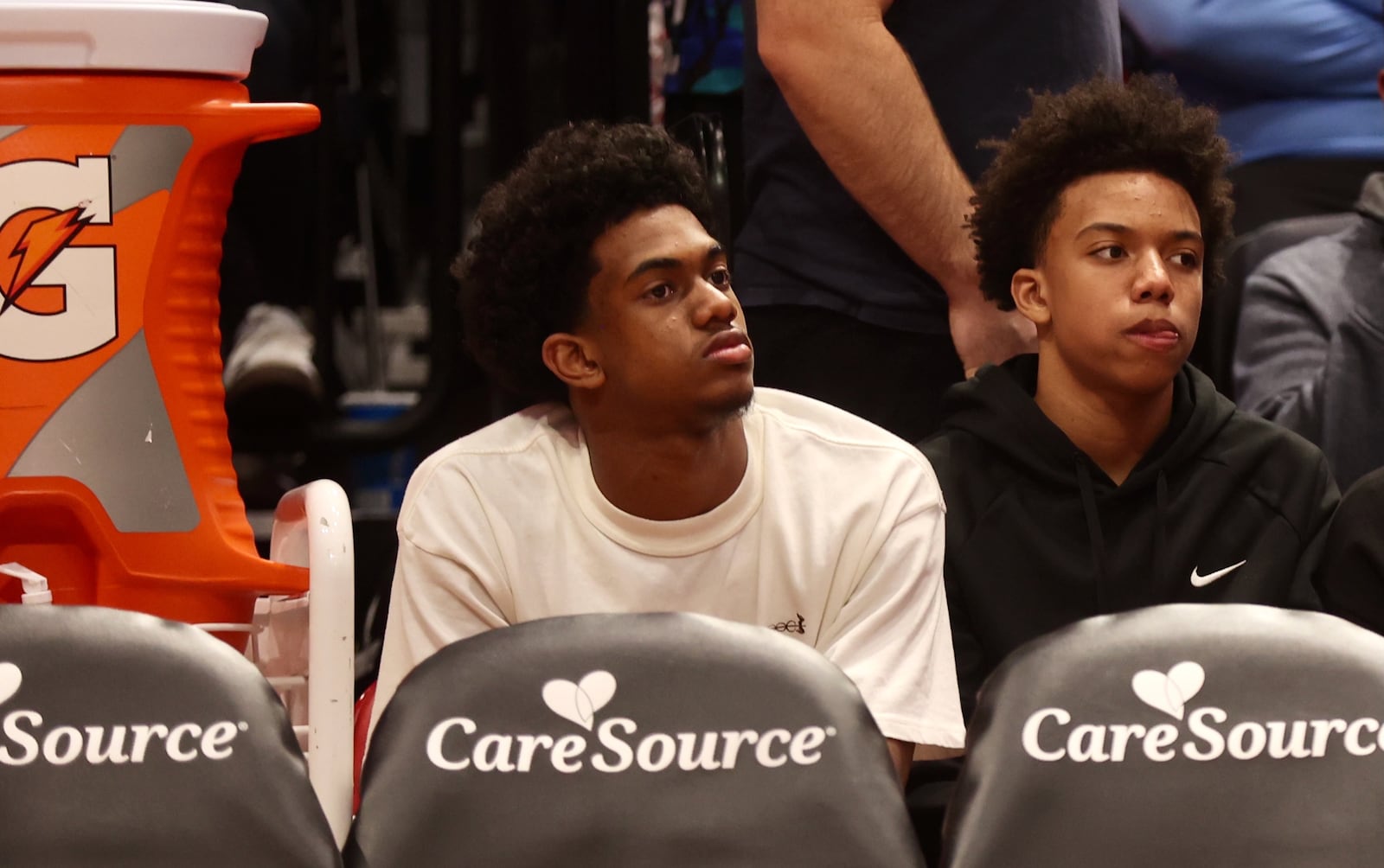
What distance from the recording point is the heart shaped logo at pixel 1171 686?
1.20 m

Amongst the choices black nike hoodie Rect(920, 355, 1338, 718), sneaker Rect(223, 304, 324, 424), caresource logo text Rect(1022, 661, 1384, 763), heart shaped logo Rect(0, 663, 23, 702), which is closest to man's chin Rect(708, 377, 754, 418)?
black nike hoodie Rect(920, 355, 1338, 718)

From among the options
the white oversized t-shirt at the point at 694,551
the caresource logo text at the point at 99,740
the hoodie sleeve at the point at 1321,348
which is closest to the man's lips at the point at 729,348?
the white oversized t-shirt at the point at 694,551

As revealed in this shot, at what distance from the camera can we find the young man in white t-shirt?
1777 mm

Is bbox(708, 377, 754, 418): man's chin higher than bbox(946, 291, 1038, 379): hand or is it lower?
higher

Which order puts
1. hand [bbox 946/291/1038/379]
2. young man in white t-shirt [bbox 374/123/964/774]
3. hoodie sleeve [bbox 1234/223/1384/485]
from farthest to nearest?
hoodie sleeve [bbox 1234/223/1384/485]
hand [bbox 946/291/1038/379]
young man in white t-shirt [bbox 374/123/964/774]

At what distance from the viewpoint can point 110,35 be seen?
1.73 meters

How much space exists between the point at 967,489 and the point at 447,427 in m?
1.53

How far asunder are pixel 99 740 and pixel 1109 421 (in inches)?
48.0

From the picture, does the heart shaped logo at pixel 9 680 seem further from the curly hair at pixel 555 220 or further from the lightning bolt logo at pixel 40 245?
the curly hair at pixel 555 220

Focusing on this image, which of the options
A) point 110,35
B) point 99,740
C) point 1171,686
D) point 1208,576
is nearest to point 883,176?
point 1208,576

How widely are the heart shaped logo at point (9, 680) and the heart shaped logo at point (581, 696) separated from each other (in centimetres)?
33

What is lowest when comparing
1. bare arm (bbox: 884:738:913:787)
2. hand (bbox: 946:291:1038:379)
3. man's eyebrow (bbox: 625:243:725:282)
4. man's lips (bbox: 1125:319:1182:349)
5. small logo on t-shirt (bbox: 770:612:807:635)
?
bare arm (bbox: 884:738:913:787)

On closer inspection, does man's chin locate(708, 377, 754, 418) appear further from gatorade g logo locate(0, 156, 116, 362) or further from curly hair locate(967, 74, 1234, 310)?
gatorade g logo locate(0, 156, 116, 362)

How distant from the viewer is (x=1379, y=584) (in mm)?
1853
